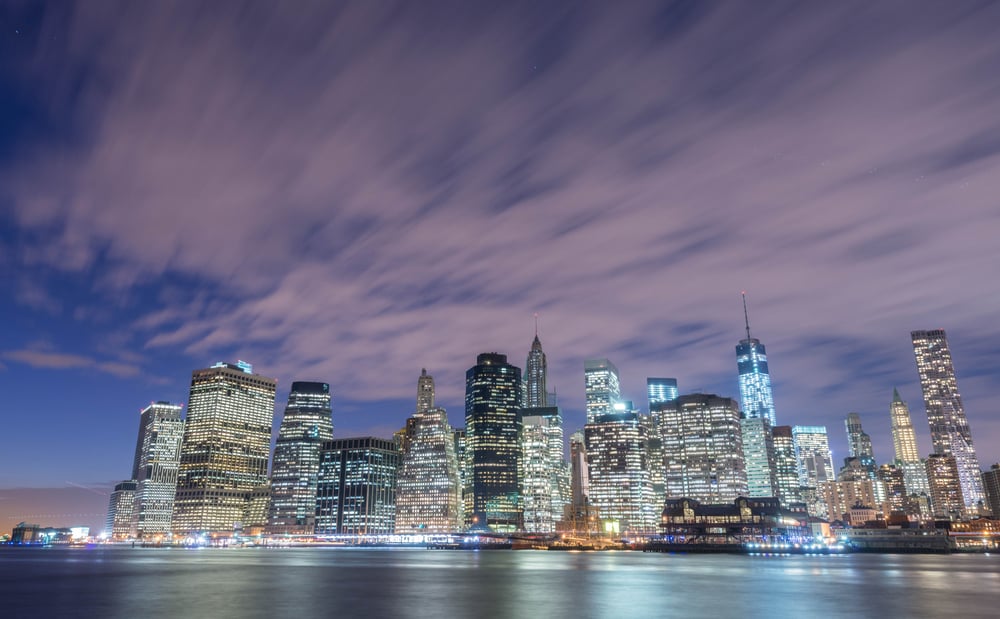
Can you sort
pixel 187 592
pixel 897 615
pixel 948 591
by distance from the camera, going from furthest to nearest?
pixel 948 591 → pixel 187 592 → pixel 897 615

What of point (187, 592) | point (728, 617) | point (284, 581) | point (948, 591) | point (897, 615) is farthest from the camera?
point (284, 581)

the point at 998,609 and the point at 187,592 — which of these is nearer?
the point at 998,609

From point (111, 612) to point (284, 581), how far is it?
3563 centimetres

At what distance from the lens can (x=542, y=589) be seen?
76438 millimetres

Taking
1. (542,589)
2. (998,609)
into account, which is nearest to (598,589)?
(542,589)

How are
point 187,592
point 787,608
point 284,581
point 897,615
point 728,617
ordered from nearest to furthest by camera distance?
point 728,617
point 897,615
point 787,608
point 187,592
point 284,581

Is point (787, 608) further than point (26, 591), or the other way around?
point (26, 591)

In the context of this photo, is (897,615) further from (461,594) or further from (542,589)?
(461,594)

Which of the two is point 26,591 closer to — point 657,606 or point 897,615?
point 657,606

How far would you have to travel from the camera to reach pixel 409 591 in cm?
7556

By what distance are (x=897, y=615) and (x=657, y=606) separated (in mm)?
18967

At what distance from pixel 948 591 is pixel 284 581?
80465mm

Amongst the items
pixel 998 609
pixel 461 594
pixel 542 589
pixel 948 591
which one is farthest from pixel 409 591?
pixel 948 591

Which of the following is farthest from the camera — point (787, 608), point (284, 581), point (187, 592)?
point (284, 581)
